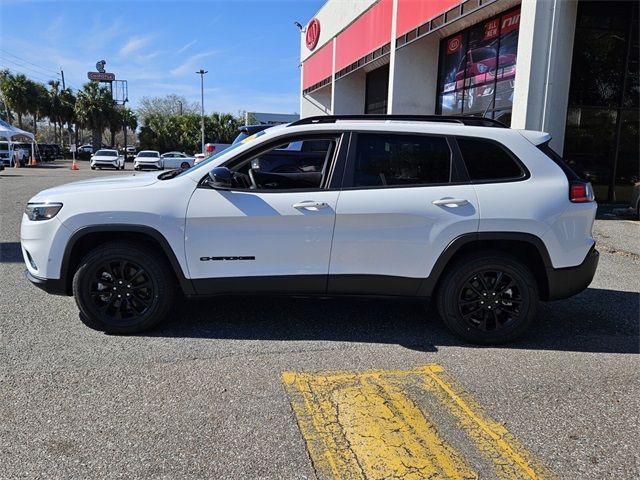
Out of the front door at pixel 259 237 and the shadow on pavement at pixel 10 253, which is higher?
the front door at pixel 259 237

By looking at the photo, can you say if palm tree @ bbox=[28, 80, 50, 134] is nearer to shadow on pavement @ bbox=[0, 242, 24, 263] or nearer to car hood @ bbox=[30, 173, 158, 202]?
shadow on pavement @ bbox=[0, 242, 24, 263]

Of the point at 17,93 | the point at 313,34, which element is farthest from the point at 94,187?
the point at 17,93

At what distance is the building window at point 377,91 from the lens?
73.2ft

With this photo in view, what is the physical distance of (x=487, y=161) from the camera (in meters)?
4.34

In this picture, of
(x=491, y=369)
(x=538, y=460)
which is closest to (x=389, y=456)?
(x=538, y=460)

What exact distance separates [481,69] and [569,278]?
12.0 meters

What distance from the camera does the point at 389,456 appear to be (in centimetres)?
278

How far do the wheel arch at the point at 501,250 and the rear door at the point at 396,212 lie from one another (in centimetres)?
6

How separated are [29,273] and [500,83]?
1256 centimetres

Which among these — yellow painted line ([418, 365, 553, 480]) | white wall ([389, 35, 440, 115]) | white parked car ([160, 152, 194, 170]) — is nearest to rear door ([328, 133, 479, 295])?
yellow painted line ([418, 365, 553, 480])

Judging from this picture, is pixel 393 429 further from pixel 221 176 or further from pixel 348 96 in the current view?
pixel 348 96

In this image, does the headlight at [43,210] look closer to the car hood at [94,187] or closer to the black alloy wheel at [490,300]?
the car hood at [94,187]

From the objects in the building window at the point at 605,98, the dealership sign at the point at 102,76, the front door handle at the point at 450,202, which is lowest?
the front door handle at the point at 450,202

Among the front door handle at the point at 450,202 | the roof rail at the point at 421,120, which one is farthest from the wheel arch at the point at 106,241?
the front door handle at the point at 450,202
